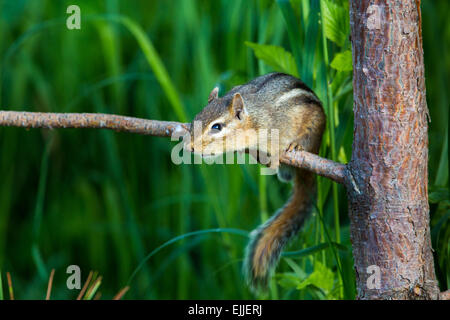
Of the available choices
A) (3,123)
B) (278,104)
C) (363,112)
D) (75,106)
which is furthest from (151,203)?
(363,112)

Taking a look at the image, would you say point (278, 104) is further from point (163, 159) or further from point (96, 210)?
point (96, 210)

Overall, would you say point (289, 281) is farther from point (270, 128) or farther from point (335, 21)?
point (335, 21)

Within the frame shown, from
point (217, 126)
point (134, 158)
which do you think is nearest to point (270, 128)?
point (217, 126)

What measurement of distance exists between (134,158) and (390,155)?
1671 millimetres

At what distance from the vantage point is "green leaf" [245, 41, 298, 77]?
55.2 inches

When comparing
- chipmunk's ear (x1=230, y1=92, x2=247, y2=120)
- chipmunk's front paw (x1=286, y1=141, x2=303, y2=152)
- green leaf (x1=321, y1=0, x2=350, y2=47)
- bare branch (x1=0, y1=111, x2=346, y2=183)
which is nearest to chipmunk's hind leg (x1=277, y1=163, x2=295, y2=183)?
chipmunk's front paw (x1=286, y1=141, x2=303, y2=152)

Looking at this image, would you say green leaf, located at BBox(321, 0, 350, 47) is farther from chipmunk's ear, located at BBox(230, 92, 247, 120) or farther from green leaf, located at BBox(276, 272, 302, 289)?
green leaf, located at BBox(276, 272, 302, 289)

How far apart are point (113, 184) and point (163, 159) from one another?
0.28 meters

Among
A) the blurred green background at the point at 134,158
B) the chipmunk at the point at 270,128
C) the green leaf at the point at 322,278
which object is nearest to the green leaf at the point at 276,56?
the chipmunk at the point at 270,128

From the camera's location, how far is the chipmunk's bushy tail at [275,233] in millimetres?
1504

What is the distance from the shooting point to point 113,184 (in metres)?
2.61

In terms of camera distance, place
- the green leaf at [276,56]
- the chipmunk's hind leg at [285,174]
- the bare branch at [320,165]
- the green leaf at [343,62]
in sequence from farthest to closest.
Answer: the chipmunk's hind leg at [285,174] < the green leaf at [276,56] < the green leaf at [343,62] < the bare branch at [320,165]

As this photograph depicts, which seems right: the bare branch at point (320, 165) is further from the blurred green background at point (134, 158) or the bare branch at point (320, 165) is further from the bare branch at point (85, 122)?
the blurred green background at point (134, 158)

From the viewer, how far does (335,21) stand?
1286 millimetres
